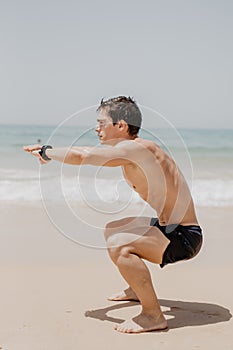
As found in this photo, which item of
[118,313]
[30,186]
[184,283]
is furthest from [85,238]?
[30,186]

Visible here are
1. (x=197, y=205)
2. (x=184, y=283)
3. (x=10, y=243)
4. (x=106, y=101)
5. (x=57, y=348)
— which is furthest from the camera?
(x=197, y=205)

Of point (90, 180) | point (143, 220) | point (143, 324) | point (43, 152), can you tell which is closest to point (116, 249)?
point (143, 220)

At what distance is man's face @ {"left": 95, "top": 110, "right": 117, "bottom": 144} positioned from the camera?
3.69m

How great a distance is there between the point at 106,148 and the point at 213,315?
1.32 m

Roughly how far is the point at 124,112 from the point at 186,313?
4.42 feet

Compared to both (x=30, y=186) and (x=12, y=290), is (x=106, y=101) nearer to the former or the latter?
(x=12, y=290)

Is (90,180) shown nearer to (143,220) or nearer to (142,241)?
(143,220)

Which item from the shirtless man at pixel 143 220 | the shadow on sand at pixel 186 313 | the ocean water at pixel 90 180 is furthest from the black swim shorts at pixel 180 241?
the ocean water at pixel 90 180

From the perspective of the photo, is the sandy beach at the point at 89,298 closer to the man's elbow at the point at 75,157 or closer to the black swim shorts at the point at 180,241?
the black swim shorts at the point at 180,241

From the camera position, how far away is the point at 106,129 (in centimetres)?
370

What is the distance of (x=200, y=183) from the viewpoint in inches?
485

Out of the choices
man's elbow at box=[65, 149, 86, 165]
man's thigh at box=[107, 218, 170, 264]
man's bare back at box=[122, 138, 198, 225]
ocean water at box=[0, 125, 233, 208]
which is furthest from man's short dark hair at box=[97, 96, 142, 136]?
ocean water at box=[0, 125, 233, 208]

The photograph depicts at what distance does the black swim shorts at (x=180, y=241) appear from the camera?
3.64 meters

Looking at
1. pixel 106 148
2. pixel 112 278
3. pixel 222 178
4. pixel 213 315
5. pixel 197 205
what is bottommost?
pixel 222 178
